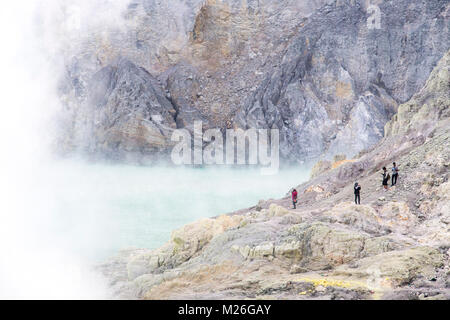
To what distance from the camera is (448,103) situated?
2209cm

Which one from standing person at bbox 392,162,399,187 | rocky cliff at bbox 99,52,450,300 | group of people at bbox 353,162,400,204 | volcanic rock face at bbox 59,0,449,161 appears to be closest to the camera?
rocky cliff at bbox 99,52,450,300

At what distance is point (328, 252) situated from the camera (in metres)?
12.7

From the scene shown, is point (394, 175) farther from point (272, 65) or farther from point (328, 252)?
point (272, 65)

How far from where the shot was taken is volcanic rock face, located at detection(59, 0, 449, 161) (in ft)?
168

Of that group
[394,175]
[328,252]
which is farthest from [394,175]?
[328,252]

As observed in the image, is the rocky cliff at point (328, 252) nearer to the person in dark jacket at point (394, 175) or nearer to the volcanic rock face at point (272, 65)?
the person in dark jacket at point (394, 175)

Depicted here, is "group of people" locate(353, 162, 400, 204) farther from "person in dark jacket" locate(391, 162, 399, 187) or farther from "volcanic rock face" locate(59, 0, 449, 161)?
"volcanic rock face" locate(59, 0, 449, 161)

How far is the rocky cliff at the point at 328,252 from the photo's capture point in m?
11.0

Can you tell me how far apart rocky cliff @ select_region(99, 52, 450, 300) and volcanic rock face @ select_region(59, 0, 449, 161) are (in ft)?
Answer: 109

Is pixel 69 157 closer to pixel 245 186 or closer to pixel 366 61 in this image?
pixel 245 186

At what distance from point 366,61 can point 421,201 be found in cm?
4113

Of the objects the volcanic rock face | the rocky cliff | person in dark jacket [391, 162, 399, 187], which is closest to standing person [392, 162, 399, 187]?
person in dark jacket [391, 162, 399, 187]

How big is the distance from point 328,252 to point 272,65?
46568mm

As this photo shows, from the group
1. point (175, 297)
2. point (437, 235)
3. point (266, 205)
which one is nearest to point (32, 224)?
point (266, 205)
